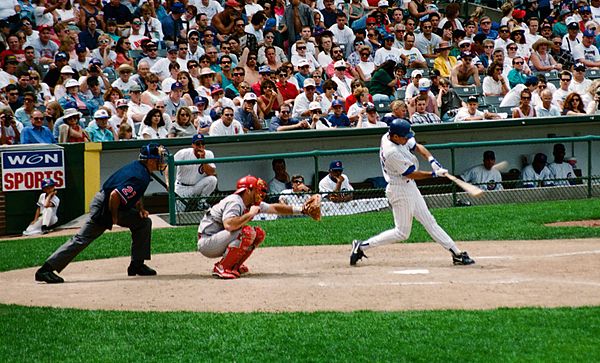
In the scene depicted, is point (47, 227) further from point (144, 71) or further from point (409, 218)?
point (409, 218)

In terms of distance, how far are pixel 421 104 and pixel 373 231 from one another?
3922 mm

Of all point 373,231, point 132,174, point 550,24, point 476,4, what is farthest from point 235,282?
point 476,4

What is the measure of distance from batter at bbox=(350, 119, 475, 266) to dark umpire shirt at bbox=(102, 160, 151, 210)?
2.66 m

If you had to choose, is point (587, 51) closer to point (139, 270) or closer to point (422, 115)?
point (422, 115)

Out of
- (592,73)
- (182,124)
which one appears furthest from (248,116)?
(592,73)

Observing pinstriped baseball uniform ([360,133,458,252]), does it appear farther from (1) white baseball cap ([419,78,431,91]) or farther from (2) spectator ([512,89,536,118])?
(2) spectator ([512,89,536,118])

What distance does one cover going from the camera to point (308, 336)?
873 cm

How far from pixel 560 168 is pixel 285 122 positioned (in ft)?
15.1

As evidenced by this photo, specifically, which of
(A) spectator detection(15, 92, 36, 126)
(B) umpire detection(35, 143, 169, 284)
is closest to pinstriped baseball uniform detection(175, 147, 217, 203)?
(A) spectator detection(15, 92, 36, 126)

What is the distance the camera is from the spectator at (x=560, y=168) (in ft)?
57.5

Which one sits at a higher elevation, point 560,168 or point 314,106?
point 314,106

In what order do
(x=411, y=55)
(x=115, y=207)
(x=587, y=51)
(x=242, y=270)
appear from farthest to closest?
(x=587, y=51)
(x=411, y=55)
(x=242, y=270)
(x=115, y=207)

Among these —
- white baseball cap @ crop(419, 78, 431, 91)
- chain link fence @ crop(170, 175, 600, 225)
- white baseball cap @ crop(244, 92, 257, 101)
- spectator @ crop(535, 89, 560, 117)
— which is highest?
white baseball cap @ crop(419, 78, 431, 91)

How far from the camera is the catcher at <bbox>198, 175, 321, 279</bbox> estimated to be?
11219mm
